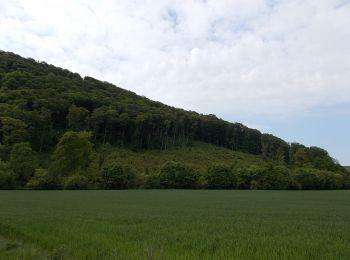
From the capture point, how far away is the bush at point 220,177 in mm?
94812

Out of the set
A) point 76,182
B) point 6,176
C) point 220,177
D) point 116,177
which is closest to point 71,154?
point 76,182

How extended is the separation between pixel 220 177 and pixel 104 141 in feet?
168

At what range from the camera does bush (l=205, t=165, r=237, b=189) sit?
311ft

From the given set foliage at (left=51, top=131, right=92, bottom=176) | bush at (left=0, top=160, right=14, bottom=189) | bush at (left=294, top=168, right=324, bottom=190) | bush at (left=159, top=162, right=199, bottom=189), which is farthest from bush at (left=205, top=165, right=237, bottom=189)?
bush at (left=0, top=160, right=14, bottom=189)

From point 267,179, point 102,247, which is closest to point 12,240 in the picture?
point 102,247

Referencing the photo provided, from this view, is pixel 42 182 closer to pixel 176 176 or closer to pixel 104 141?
pixel 176 176

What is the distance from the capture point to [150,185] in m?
92.1

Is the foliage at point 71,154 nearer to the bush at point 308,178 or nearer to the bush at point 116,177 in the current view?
the bush at point 116,177

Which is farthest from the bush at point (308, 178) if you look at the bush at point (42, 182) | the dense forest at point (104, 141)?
the bush at point (42, 182)

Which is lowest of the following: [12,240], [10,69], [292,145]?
[12,240]

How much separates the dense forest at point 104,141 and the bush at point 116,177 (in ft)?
0.71

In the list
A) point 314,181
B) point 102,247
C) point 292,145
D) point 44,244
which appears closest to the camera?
point 102,247

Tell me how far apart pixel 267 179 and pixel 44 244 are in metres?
85.5

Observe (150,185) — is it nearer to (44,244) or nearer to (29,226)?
(29,226)
